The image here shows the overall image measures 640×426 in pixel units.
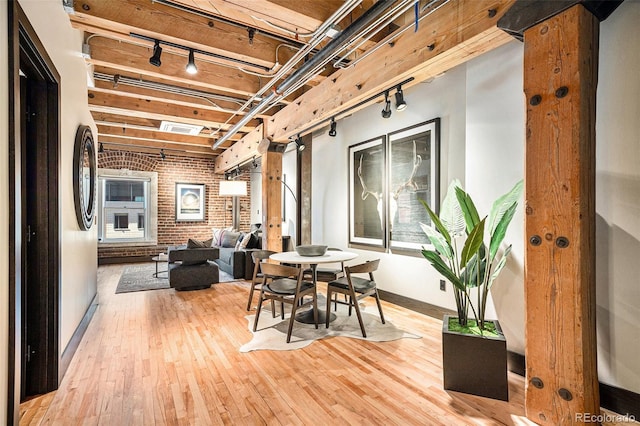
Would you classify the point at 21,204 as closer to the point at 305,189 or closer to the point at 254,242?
the point at 254,242

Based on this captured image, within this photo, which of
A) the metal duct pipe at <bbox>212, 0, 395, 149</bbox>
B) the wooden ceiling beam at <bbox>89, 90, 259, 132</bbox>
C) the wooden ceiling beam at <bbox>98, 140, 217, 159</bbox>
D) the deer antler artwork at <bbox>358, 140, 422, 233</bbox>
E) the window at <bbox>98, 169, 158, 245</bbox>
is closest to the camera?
the metal duct pipe at <bbox>212, 0, 395, 149</bbox>

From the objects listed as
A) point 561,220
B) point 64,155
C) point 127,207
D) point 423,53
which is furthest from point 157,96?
point 561,220

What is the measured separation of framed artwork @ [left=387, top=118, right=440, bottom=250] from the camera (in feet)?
11.6

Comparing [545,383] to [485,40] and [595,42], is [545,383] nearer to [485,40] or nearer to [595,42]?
[595,42]

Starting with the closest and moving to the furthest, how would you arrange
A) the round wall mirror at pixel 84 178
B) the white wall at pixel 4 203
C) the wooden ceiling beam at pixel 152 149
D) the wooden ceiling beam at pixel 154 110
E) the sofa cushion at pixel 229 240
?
the white wall at pixel 4 203, the round wall mirror at pixel 84 178, the wooden ceiling beam at pixel 154 110, the sofa cushion at pixel 229 240, the wooden ceiling beam at pixel 152 149

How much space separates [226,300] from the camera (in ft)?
14.2

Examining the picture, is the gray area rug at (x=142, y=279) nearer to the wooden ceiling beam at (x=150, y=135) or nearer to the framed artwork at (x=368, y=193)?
the framed artwork at (x=368, y=193)

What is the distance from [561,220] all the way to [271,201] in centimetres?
388

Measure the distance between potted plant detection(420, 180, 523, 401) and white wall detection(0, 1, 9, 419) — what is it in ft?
7.00

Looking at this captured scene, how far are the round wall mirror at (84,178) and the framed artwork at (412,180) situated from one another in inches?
129

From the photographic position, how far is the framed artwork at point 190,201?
27.1 feet

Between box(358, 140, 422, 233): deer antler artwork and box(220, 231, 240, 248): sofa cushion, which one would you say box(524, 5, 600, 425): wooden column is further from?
box(220, 231, 240, 248): sofa cushion

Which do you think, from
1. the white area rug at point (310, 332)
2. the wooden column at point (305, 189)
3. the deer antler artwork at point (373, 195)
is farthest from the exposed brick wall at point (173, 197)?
the white area rug at point (310, 332)

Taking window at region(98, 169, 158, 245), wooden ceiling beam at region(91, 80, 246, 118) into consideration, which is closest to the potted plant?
wooden ceiling beam at region(91, 80, 246, 118)
